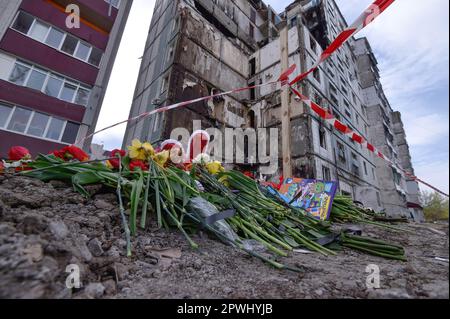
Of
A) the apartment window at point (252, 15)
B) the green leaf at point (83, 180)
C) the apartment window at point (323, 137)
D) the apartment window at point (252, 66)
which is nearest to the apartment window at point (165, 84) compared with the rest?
the apartment window at point (252, 66)

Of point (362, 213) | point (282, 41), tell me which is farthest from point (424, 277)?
point (282, 41)

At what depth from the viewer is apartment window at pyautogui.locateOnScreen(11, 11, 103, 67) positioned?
7926 mm

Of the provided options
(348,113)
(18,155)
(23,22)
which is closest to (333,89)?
(348,113)

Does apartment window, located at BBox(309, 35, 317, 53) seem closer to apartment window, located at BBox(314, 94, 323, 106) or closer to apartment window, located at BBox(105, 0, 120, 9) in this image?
apartment window, located at BBox(314, 94, 323, 106)

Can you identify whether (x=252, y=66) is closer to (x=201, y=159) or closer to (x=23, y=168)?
(x=201, y=159)

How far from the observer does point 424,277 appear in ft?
2.46

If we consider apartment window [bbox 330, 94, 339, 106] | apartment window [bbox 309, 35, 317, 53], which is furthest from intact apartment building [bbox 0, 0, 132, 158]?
apartment window [bbox 330, 94, 339, 106]

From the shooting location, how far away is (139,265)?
0.78m

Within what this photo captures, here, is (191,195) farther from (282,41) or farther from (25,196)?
(282,41)

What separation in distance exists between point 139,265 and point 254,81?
42.6ft

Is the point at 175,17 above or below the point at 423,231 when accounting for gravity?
above

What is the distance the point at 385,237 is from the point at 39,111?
10445 millimetres

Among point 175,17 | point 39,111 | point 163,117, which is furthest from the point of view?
point 175,17

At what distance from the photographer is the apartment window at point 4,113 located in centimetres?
681
